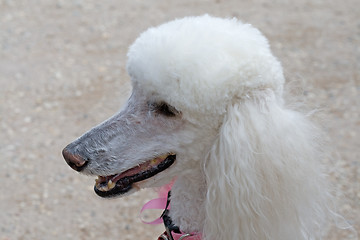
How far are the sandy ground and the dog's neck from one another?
343 mm

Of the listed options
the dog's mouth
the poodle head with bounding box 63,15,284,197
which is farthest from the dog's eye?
the dog's mouth

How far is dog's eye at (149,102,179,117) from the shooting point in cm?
126

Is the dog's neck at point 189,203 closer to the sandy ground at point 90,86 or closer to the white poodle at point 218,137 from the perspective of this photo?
the white poodle at point 218,137

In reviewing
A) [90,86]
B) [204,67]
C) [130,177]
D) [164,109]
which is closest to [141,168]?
[130,177]

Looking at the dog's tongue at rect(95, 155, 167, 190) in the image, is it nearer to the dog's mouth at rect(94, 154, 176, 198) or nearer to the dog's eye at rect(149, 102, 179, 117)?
the dog's mouth at rect(94, 154, 176, 198)

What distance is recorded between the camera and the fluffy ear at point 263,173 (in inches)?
45.7

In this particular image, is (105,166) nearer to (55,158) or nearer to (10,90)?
(55,158)

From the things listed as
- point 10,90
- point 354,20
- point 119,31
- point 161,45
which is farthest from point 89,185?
point 354,20

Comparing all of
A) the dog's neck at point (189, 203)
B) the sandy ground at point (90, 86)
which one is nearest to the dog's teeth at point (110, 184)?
the dog's neck at point (189, 203)

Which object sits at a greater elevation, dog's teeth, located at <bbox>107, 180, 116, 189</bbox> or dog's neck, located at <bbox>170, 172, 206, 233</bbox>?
dog's teeth, located at <bbox>107, 180, 116, 189</bbox>

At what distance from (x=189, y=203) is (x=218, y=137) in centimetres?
24

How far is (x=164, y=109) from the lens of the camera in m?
1.29

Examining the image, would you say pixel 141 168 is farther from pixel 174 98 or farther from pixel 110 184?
pixel 174 98

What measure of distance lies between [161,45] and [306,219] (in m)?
0.54
